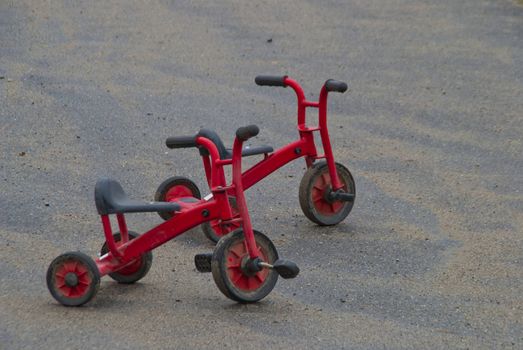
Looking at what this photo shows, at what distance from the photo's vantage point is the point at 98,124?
10195mm

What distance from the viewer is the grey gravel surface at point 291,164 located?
19.9ft

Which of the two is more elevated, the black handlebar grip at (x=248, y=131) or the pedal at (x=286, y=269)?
the black handlebar grip at (x=248, y=131)

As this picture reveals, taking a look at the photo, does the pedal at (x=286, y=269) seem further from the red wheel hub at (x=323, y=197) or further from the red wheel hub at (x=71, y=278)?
the red wheel hub at (x=323, y=197)

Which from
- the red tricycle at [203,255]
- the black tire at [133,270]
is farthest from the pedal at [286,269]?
the black tire at [133,270]

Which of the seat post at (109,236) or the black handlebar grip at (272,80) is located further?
the black handlebar grip at (272,80)

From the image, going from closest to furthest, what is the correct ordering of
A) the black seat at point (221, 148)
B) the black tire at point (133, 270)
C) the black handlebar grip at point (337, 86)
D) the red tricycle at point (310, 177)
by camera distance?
the black tire at point (133, 270)
the black seat at point (221, 148)
the black handlebar grip at point (337, 86)
the red tricycle at point (310, 177)

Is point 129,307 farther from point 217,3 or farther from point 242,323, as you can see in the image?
point 217,3

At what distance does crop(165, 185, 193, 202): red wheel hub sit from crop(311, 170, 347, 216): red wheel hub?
87 cm

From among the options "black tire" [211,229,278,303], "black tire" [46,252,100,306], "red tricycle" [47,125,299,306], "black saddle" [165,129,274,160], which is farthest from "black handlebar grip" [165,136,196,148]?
Answer: "black tire" [46,252,100,306]

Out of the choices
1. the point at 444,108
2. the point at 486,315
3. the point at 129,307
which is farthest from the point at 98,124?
the point at 486,315

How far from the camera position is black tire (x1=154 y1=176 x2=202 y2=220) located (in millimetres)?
7809

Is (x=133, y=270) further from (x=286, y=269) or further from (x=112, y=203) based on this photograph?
(x=286, y=269)

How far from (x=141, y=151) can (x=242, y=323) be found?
3.82 m

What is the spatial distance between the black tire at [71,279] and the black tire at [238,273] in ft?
2.16
